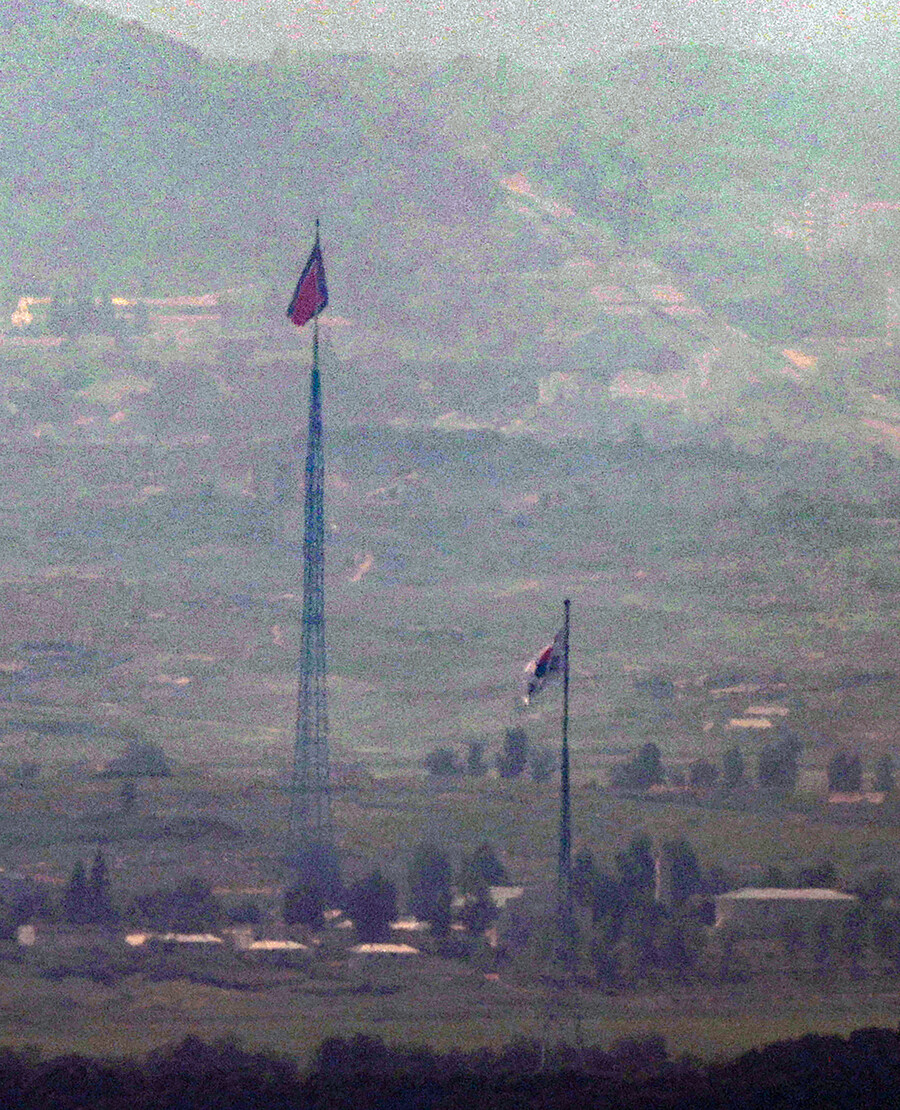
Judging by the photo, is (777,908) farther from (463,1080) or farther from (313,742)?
(463,1080)

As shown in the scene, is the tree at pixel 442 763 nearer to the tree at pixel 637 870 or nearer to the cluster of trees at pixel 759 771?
the cluster of trees at pixel 759 771

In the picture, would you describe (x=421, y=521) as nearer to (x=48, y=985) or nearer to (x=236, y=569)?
(x=236, y=569)

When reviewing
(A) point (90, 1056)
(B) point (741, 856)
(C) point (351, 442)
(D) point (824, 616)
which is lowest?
(A) point (90, 1056)

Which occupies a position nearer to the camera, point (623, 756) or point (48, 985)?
point (48, 985)

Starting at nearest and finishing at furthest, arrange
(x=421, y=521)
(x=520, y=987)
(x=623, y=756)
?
(x=520, y=987)
(x=623, y=756)
(x=421, y=521)

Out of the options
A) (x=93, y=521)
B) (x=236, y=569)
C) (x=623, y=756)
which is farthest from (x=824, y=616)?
(x=93, y=521)

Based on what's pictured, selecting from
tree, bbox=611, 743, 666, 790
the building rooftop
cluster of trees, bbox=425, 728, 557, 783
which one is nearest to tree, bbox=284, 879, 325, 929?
cluster of trees, bbox=425, 728, 557, 783

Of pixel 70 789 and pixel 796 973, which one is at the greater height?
pixel 70 789
